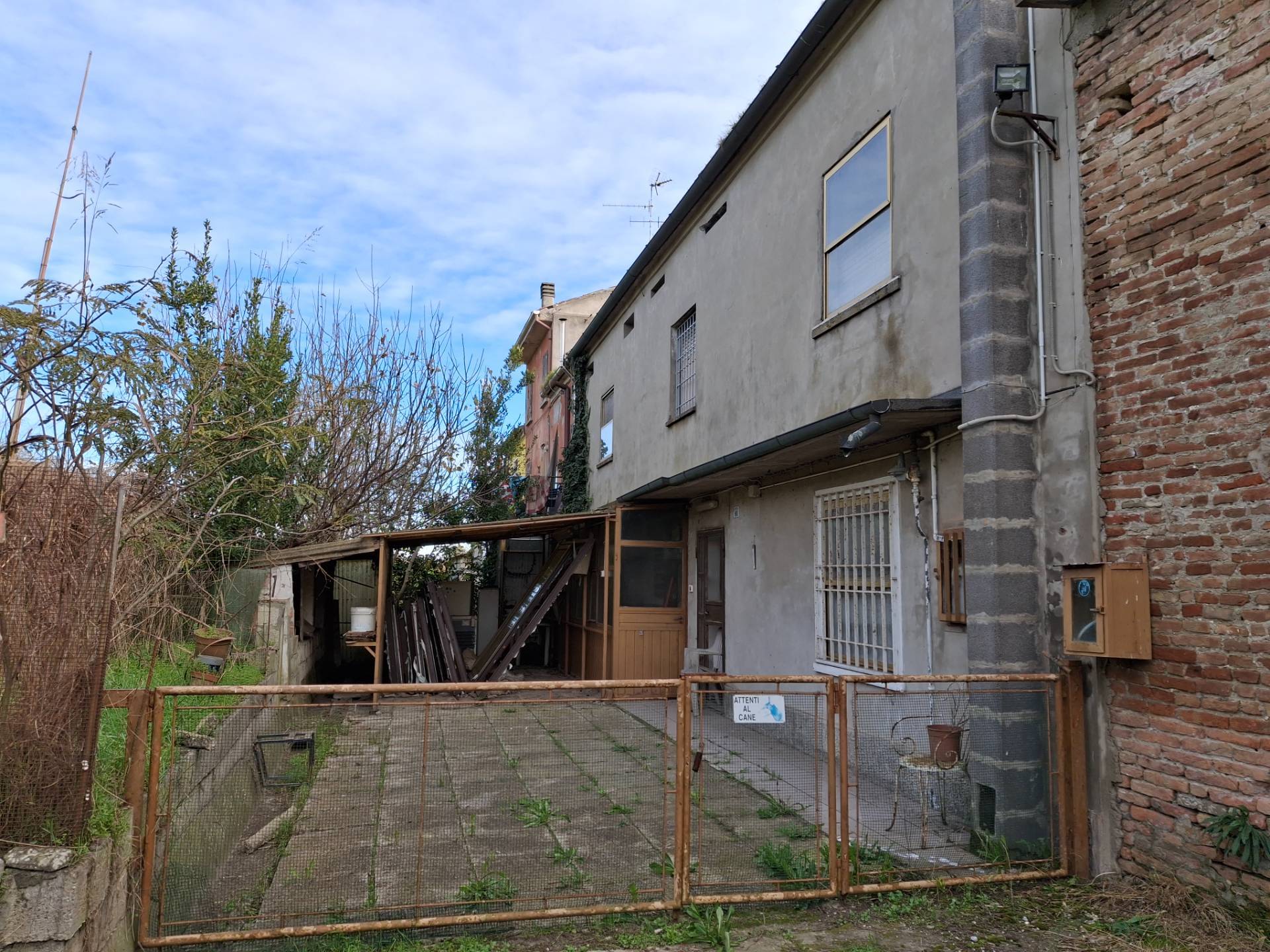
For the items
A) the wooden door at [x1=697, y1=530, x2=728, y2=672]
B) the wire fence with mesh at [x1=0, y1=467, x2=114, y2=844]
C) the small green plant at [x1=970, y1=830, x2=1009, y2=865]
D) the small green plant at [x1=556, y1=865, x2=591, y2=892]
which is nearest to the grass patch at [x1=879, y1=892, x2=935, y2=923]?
the small green plant at [x1=970, y1=830, x2=1009, y2=865]

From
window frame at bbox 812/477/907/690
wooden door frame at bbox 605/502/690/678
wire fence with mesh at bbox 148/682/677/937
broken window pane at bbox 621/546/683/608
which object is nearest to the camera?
wire fence with mesh at bbox 148/682/677/937

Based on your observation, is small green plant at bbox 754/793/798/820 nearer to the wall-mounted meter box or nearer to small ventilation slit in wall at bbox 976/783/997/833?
small ventilation slit in wall at bbox 976/783/997/833

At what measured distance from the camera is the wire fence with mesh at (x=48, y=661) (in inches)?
134

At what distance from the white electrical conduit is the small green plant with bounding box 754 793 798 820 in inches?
117

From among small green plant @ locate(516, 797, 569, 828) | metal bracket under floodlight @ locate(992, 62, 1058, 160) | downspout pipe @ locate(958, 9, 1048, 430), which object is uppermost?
metal bracket under floodlight @ locate(992, 62, 1058, 160)

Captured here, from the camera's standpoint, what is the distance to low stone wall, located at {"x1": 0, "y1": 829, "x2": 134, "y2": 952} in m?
3.13

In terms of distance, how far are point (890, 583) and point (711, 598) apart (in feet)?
16.7

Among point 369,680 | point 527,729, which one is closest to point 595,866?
point 527,729

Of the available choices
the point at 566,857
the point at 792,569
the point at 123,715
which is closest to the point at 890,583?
the point at 792,569

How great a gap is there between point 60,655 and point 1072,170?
237 inches

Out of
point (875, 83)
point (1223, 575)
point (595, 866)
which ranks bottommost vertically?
point (595, 866)

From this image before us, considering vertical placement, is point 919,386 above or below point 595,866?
above

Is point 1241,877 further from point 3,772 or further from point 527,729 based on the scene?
point 3,772

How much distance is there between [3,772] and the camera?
3.39 meters
